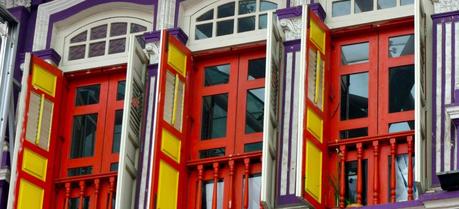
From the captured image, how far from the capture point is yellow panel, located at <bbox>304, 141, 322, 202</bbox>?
1528cm

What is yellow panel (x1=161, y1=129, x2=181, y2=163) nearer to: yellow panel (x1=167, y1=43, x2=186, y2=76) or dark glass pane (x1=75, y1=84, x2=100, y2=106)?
yellow panel (x1=167, y1=43, x2=186, y2=76)

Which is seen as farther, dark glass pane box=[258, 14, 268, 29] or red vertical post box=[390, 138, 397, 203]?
dark glass pane box=[258, 14, 268, 29]

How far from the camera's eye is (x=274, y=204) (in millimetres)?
15594

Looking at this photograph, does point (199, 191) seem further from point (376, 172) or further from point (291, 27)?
point (291, 27)

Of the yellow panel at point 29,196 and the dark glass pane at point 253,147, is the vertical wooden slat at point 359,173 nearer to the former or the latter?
the dark glass pane at point 253,147

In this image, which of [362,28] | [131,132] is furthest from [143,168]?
[362,28]

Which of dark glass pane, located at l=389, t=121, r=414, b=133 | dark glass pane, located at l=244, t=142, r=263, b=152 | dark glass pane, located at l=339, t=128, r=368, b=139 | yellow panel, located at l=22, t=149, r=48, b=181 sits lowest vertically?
yellow panel, located at l=22, t=149, r=48, b=181

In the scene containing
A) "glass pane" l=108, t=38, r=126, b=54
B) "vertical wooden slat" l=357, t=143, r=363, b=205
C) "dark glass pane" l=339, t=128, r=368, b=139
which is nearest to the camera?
"vertical wooden slat" l=357, t=143, r=363, b=205

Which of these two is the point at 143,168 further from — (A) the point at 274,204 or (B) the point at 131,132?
(A) the point at 274,204

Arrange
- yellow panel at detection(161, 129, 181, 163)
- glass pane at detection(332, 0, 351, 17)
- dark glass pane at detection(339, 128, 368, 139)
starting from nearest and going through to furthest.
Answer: dark glass pane at detection(339, 128, 368, 139)
yellow panel at detection(161, 129, 181, 163)
glass pane at detection(332, 0, 351, 17)

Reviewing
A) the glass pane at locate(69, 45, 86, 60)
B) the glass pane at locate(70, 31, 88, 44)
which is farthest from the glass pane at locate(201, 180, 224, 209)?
the glass pane at locate(70, 31, 88, 44)

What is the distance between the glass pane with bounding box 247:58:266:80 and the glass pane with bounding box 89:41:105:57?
179 cm

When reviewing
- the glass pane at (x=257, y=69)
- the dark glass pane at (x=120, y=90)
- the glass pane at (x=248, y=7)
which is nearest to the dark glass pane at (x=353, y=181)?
the glass pane at (x=257, y=69)

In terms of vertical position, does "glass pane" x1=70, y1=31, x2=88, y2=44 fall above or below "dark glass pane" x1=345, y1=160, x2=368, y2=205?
above
